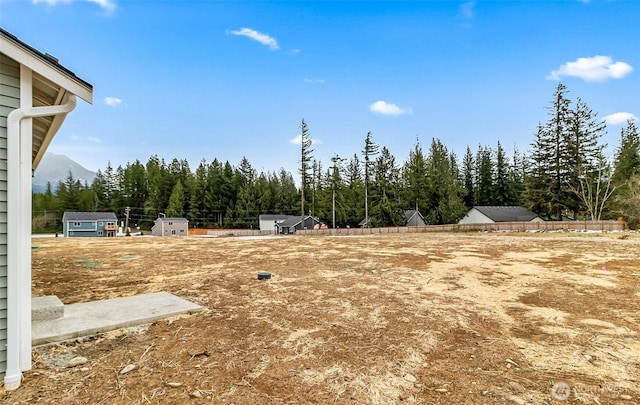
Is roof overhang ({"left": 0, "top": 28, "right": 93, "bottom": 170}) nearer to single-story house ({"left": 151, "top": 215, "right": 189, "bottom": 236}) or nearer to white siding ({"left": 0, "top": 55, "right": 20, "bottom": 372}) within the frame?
white siding ({"left": 0, "top": 55, "right": 20, "bottom": 372})

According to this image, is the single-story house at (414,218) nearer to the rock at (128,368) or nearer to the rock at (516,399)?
the rock at (516,399)

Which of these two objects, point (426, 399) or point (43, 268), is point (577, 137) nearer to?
point (426, 399)

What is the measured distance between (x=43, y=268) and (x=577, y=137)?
41482 millimetres

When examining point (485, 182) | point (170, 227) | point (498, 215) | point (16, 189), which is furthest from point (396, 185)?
point (16, 189)

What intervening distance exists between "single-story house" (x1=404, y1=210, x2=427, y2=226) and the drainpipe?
3643 centimetres

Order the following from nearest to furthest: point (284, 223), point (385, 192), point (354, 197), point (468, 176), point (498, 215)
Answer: point (498, 215)
point (385, 192)
point (284, 223)
point (354, 197)
point (468, 176)

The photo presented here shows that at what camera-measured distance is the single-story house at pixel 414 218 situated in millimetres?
37188

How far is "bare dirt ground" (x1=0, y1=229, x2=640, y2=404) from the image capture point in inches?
90.2

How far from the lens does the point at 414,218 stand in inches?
1471

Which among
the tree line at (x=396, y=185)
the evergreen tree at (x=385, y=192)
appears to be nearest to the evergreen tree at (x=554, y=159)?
the tree line at (x=396, y=185)

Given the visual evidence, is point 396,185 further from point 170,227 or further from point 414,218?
point 170,227

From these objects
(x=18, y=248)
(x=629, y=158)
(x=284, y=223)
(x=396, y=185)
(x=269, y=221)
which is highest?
(x=629, y=158)

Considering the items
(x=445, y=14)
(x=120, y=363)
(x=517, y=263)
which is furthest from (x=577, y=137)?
(x=120, y=363)

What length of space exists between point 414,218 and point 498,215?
9.38 meters
